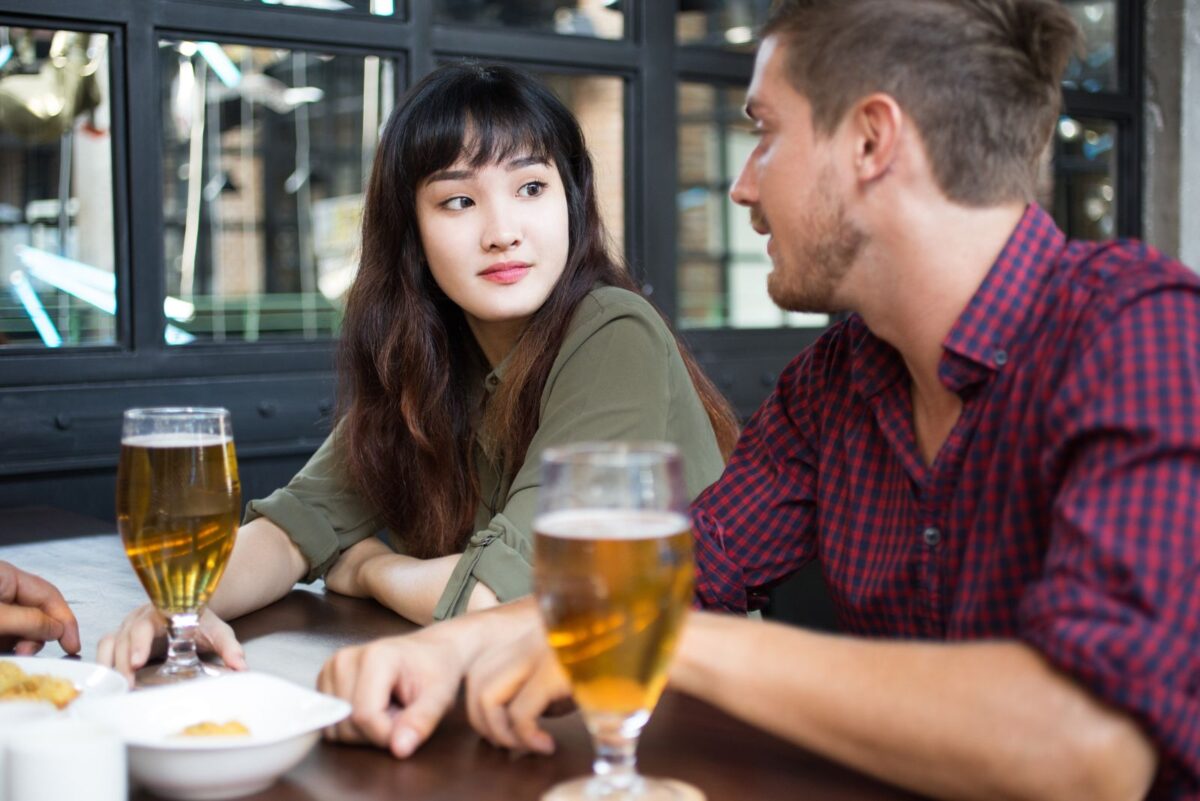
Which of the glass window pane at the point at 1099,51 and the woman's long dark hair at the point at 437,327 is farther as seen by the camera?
the glass window pane at the point at 1099,51

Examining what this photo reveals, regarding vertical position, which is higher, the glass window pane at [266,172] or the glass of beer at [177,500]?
the glass window pane at [266,172]

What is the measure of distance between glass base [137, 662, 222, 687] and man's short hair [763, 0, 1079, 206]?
2.23 feet

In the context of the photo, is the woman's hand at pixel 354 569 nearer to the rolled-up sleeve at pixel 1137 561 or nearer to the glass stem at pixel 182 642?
the glass stem at pixel 182 642

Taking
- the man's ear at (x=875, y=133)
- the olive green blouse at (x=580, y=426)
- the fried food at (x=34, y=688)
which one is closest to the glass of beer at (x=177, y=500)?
the fried food at (x=34, y=688)

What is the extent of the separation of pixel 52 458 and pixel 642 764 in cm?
208

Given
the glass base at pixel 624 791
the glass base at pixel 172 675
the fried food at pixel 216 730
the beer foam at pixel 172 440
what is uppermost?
the beer foam at pixel 172 440

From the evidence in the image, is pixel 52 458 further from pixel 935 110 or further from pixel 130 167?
pixel 935 110

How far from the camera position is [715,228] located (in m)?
4.37

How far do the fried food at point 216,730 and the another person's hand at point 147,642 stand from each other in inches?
10.6

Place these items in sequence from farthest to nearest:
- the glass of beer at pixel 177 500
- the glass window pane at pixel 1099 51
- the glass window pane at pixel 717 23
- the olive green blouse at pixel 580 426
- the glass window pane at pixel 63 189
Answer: the glass window pane at pixel 1099 51
the glass window pane at pixel 717 23
the glass window pane at pixel 63 189
the olive green blouse at pixel 580 426
the glass of beer at pixel 177 500

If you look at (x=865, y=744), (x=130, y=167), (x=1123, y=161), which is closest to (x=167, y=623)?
(x=865, y=744)

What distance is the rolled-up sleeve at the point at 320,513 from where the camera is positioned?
5.35 feet

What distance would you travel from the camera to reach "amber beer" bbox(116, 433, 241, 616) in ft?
3.33

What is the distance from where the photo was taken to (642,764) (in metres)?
0.88
